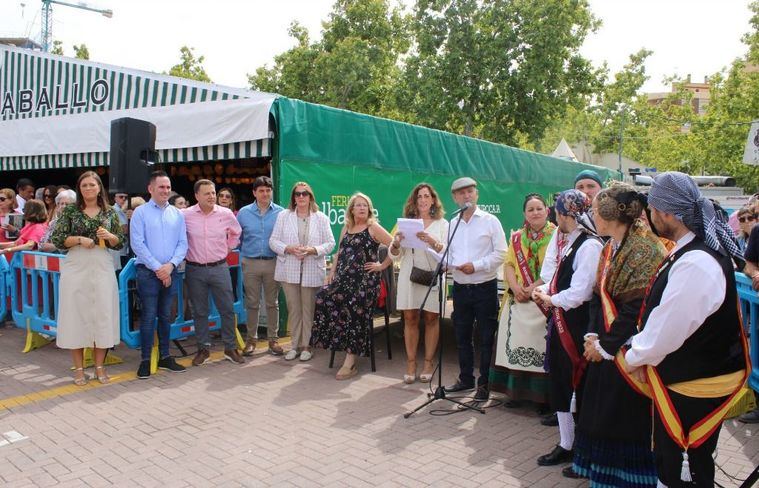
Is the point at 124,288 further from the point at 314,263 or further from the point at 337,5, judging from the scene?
the point at 337,5

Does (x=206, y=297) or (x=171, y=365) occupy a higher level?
(x=206, y=297)

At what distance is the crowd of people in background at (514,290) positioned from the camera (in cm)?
270

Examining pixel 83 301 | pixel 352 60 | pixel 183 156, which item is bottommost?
pixel 83 301

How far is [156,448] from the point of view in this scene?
434cm

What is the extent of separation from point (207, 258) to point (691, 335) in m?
4.84

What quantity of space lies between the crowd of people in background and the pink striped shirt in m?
0.01

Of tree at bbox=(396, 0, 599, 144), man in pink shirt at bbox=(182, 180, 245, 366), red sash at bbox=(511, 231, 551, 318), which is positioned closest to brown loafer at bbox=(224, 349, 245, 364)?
man in pink shirt at bbox=(182, 180, 245, 366)

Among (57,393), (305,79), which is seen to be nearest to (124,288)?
(57,393)

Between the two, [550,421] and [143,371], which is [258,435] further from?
[550,421]

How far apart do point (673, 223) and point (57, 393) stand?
5.30 metres

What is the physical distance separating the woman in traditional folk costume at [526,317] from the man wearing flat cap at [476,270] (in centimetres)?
33

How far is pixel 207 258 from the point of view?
249 inches

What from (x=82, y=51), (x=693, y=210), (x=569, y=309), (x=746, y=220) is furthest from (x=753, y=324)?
(x=82, y=51)

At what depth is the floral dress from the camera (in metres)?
6.25
